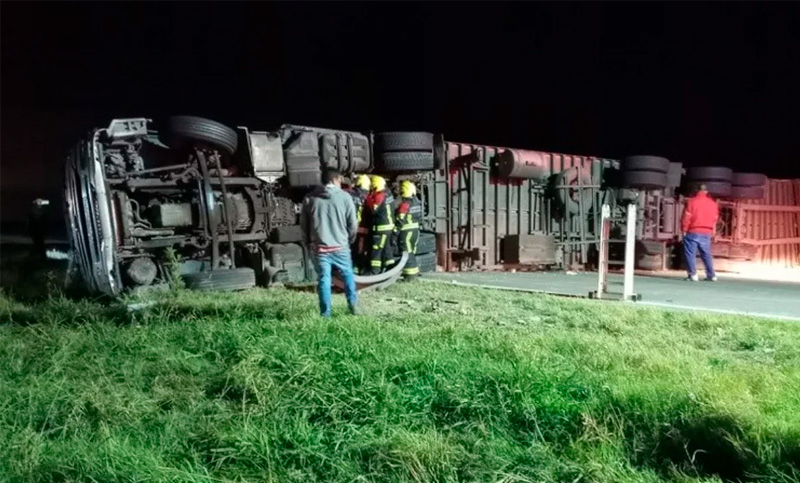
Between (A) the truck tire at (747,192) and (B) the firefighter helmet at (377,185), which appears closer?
(B) the firefighter helmet at (377,185)

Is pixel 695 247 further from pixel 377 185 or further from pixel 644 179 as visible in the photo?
pixel 377 185

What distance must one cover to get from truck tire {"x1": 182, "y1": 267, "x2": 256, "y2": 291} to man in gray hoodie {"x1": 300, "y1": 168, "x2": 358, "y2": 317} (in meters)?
1.81

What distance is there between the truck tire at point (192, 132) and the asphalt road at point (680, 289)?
3.42 metres

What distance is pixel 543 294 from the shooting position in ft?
23.3

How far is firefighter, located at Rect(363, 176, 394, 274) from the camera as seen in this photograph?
7449 mm

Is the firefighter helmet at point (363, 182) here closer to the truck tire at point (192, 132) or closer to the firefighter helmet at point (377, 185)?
the firefighter helmet at point (377, 185)

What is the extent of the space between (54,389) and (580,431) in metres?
2.91

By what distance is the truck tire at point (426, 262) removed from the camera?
894 cm

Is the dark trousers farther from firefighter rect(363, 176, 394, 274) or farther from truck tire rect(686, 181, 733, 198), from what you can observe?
truck tire rect(686, 181, 733, 198)

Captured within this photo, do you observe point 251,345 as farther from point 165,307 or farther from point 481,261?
point 481,261

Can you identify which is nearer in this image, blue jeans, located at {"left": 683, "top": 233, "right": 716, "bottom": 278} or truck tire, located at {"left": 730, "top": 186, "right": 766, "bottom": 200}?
blue jeans, located at {"left": 683, "top": 233, "right": 716, "bottom": 278}

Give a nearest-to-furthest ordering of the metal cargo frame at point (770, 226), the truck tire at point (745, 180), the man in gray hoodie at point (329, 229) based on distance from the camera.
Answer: the man in gray hoodie at point (329, 229) → the metal cargo frame at point (770, 226) → the truck tire at point (745, 180)

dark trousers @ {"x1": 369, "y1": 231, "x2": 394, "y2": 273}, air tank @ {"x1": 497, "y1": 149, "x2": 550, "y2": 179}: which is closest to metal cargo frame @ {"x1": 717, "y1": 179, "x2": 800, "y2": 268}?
air tank @ {"x1": 497, "y1": 149, "x2": 550, "y2": 179}

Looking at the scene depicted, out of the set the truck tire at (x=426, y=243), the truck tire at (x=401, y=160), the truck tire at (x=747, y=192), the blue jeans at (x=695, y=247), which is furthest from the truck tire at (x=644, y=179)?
the truck tire at (x=401, y=160)
